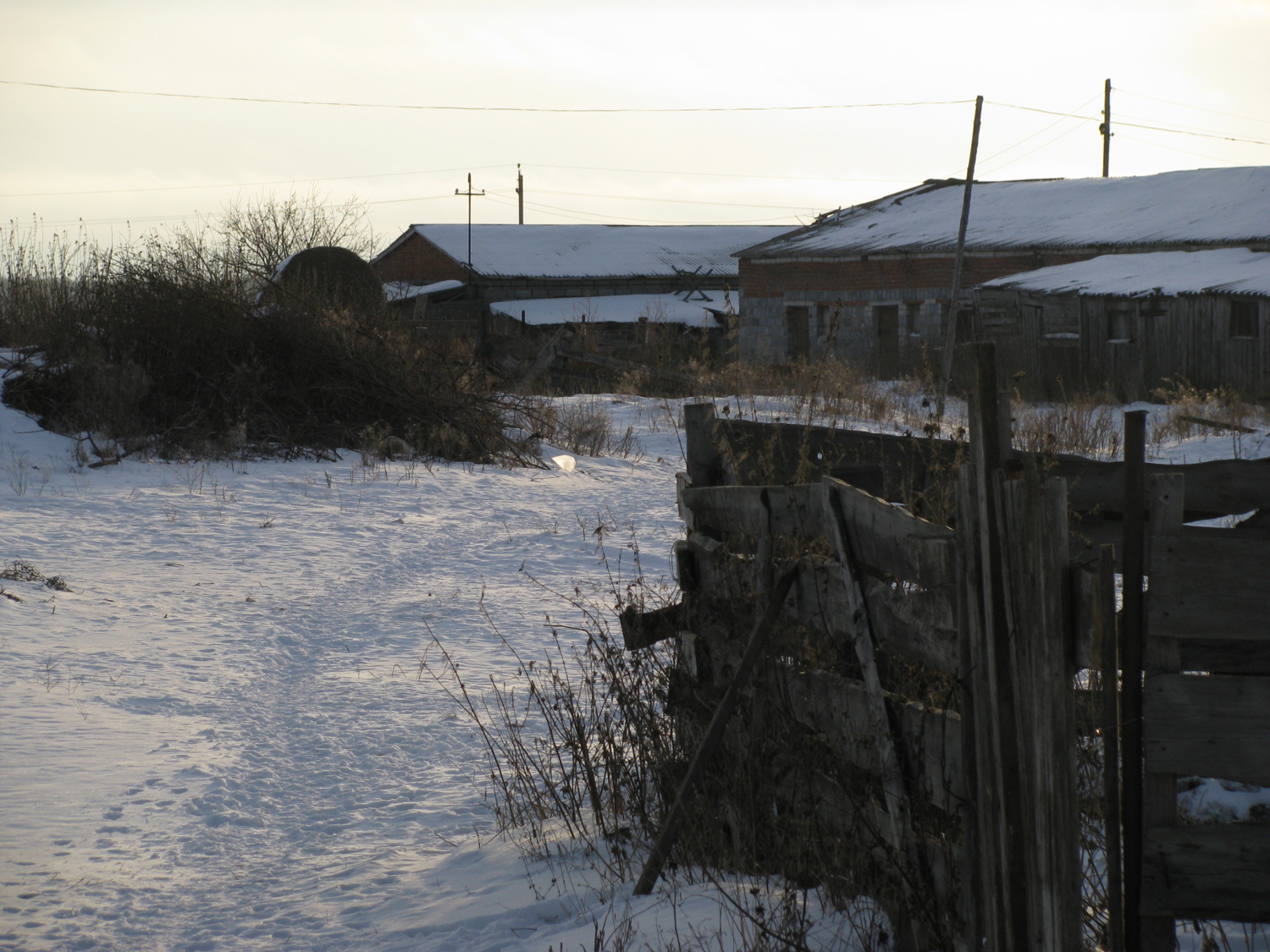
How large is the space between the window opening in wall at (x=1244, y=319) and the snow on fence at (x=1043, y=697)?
20.1 meters

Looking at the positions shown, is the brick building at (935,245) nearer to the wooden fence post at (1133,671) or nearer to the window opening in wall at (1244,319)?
the window opening in wall at (1244,319)

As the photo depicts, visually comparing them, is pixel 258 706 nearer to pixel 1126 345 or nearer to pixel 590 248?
pixel 1126 345

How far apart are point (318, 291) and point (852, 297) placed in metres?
17.8

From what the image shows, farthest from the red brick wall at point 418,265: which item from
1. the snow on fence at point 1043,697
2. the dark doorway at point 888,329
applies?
the snow on fence at point 1043,697

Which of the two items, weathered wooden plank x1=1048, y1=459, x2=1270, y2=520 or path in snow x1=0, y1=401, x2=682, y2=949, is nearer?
weathered wooden plank x1=1048, y1=459, x2=1270, y2=520

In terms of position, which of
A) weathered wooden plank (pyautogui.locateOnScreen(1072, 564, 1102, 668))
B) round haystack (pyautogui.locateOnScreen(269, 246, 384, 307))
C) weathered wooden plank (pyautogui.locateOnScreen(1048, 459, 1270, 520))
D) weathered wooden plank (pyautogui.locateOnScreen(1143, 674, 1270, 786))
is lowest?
weathered wooden plank (pyautogui.locateOnScreen(1143, 674, 1270, 786))

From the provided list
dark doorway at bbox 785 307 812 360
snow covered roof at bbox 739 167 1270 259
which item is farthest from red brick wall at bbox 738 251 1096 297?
dark doorway at bbox 785 307 812 360

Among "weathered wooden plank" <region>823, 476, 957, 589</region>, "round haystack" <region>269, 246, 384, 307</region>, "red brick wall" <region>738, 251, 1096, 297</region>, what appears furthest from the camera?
"red brick wall" <region>738, 251, 1096, 297</region>

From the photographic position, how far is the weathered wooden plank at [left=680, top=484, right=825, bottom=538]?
3.32m

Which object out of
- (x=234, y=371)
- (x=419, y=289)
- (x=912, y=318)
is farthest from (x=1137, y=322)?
(x=419, y=289)

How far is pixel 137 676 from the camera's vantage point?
6039 millimetres

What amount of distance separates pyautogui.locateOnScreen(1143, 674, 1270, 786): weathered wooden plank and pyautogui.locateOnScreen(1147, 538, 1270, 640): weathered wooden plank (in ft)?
0.35

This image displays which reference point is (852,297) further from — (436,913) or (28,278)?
(436,913)

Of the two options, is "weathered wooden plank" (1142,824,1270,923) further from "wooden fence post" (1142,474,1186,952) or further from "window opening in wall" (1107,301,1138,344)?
"window opening in wall" (1107,301,1138,344)
